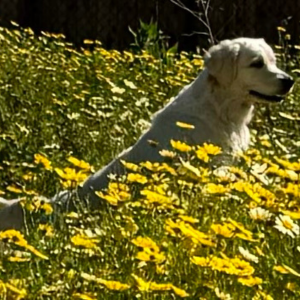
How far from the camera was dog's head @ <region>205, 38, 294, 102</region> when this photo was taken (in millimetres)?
6020

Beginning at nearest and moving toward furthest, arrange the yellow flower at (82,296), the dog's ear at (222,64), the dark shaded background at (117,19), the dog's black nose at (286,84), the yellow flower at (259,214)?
the yellow flower at (82,296) < the yellow flower at (259,214) < the dog's ear at (222,64) < the dog's black nose at (286,84) < the dark shaded background at (117,19)

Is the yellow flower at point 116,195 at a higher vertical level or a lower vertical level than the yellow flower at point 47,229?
higher

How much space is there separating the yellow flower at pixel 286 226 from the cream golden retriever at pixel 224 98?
7.68 ft

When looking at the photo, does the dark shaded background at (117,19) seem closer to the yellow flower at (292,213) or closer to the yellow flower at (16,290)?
the yellow flower at (292,213)

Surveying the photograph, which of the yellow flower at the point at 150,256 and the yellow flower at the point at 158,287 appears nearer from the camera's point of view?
the yellow flower at the point at 158,287

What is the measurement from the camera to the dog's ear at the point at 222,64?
5.99 meters

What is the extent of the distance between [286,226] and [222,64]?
9.63 feet

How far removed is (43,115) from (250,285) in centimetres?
408

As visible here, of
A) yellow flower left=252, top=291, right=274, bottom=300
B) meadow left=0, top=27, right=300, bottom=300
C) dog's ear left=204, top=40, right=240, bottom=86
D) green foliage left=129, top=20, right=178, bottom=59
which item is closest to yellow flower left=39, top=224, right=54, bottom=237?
meadow left=0, top=27, right=300, bottom=300

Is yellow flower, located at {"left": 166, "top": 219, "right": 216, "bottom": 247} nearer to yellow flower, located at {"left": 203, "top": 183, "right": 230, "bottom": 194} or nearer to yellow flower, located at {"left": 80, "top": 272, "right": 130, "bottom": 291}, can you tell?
yellow flower, located at {"left": 80, "top": 272, "right": 130, "bottom": 291}

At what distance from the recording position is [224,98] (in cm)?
600

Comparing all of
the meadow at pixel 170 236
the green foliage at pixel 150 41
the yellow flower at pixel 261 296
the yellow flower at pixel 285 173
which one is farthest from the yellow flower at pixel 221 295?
the green foliage at pixel 150 41

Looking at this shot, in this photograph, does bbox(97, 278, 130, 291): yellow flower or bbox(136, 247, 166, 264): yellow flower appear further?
bbox(136, 247, 166, 264): yellow flower

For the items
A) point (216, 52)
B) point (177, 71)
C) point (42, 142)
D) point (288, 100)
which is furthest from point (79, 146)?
point (177, 71)
